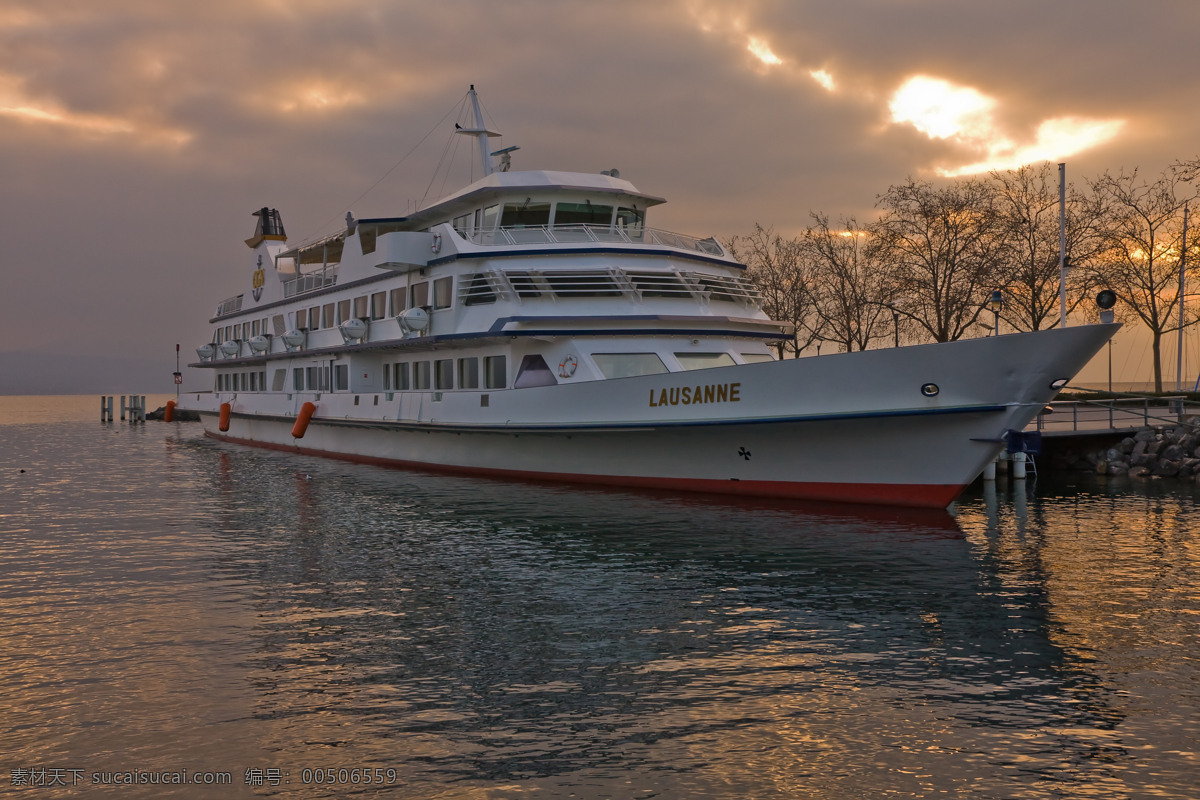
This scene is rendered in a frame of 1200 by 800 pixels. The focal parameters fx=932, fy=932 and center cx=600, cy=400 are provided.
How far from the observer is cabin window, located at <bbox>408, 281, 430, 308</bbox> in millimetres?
22750

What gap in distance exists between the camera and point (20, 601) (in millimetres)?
10609

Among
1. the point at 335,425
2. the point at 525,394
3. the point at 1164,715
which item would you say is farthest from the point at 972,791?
the point at 335,425

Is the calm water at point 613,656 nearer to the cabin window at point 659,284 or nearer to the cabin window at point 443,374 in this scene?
the cabin window at point 659,284

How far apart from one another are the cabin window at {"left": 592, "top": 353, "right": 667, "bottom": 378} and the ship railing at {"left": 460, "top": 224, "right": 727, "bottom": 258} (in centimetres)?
321

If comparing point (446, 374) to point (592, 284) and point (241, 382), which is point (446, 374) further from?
point (241, 382)

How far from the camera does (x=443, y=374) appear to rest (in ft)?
73.6

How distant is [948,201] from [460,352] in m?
29.4

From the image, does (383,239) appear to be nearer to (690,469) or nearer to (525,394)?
(525,394)

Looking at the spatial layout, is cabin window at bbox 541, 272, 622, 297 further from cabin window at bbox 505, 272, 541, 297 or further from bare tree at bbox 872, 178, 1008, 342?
bare tree at bbox 872, 178, 1008, 342

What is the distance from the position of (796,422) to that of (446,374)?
9.77 m

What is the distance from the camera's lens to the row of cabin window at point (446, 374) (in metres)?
20.5

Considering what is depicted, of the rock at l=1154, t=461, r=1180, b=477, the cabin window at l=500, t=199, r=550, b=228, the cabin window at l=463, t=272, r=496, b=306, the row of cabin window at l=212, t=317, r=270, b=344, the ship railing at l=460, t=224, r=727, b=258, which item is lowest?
the rock at l=1154, t=461, r=1180, b=477

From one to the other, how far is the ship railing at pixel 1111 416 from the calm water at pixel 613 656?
1152cm

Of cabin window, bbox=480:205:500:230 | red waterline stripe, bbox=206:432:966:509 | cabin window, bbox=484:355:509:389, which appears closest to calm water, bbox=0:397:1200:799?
red waterline stripe, bbox=206:432:966:509
